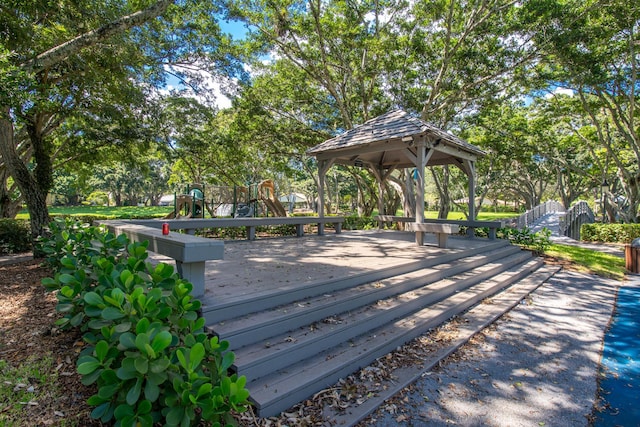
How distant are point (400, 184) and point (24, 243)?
13.1 m

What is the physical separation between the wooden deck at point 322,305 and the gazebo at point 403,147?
6.56 feet

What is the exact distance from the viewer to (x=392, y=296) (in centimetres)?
424

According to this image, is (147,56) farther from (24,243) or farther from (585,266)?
(585,266)

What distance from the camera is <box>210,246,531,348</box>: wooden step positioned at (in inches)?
109

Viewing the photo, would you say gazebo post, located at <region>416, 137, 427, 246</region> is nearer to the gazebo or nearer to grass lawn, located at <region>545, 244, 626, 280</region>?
Result: the gazebo

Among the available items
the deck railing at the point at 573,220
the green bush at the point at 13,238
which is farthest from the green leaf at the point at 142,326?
the deck railing at the point at 573,220

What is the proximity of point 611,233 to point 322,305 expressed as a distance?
1701cm

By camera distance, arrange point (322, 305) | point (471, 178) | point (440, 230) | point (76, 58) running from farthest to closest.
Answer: point (471, 178), point (440, 230), point (76, 58), point (322, 305)

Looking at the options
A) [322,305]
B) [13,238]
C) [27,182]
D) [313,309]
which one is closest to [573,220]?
[322,305]

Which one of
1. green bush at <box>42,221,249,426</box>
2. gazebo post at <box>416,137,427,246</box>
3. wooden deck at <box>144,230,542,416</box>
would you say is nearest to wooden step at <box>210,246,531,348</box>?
wooden deck at <box>144,230,542,416</box>

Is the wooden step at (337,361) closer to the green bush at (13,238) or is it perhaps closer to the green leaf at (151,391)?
the green leaf at (151,391)

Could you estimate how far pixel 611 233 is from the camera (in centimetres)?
1395

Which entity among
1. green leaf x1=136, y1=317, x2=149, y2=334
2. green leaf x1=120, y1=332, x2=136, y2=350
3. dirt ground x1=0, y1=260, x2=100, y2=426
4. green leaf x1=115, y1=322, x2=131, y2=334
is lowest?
dirt ground x1=0, y1=260, x2=100, y2=426

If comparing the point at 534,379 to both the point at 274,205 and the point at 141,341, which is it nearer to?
the point at 141,341
